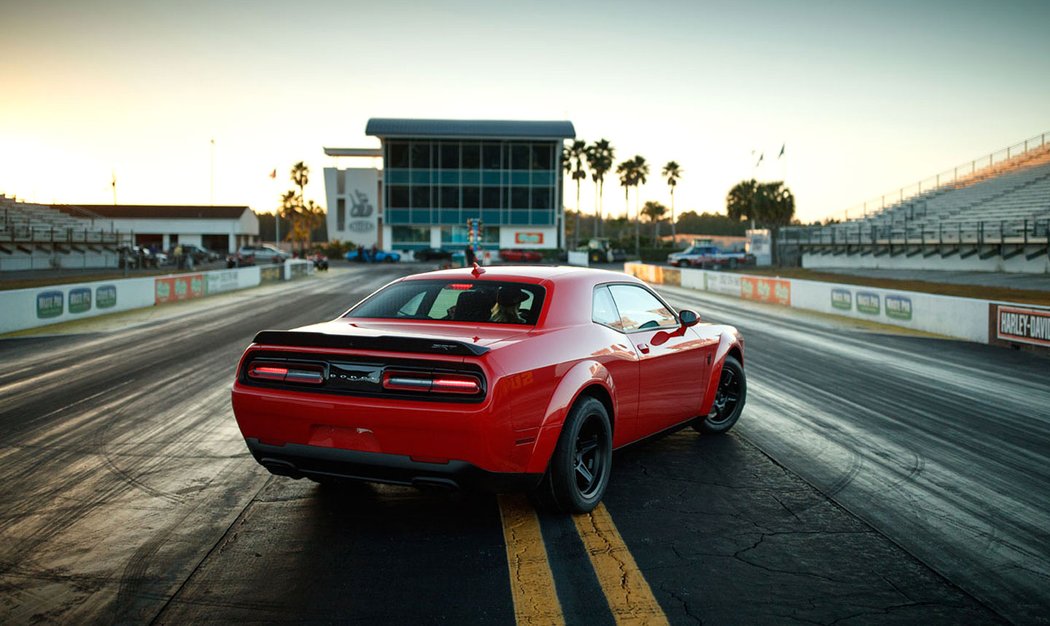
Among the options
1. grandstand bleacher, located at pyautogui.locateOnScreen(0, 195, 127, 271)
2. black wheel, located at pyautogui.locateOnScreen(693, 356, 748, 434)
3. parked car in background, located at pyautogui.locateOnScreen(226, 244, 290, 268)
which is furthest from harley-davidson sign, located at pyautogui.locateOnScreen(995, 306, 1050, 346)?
parked car in background, located at pyautogui.locateOnScreen(226, 244, 290, 268)

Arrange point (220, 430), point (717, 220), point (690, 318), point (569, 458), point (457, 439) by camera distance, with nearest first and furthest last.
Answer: point (457, 439) → point (569, 458) → point (690, 318) → point (220, 430) → point (717, 220)

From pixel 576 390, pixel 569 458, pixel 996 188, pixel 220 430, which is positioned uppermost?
pixel 996 188

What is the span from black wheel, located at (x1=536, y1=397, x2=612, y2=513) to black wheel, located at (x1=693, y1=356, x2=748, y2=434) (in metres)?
2.26

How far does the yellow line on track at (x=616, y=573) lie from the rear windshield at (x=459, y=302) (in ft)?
4.04

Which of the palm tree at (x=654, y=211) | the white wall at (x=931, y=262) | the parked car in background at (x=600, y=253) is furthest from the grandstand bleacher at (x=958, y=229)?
the palm tree at (x=654, y=211)

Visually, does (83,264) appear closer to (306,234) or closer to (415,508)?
(415,508)

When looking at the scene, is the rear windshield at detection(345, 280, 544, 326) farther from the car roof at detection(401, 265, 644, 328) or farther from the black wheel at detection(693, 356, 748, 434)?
the black wheel at detection(693, 356, 748, 434)

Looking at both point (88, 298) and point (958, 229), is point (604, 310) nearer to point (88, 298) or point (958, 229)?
point (88, 298)

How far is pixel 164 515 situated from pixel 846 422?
610 centimetres

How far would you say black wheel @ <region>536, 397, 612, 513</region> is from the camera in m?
4.71

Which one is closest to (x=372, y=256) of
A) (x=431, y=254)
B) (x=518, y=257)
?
(x=431, y=254)

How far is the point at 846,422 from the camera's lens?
8.11 m

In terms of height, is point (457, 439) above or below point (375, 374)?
below

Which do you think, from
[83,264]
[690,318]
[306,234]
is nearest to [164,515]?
[690,318]
